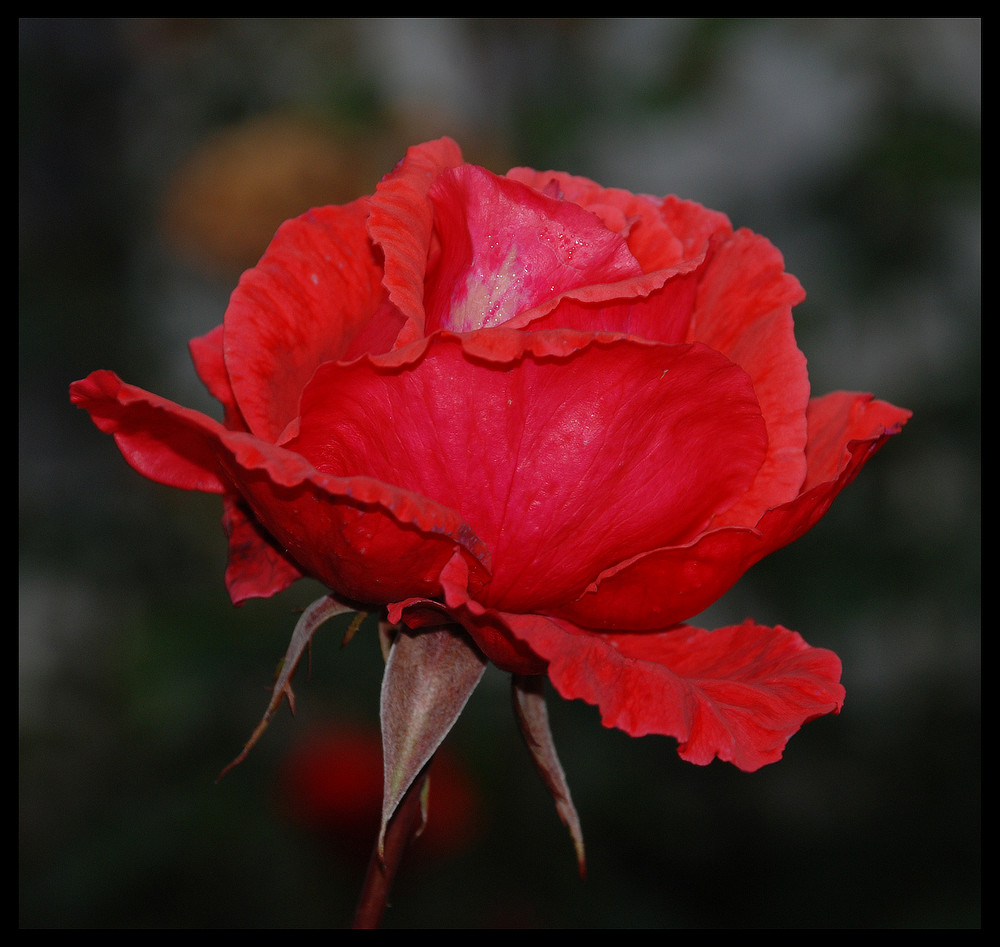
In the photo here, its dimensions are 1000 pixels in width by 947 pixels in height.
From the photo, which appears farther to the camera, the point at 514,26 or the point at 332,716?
the point at 514,26

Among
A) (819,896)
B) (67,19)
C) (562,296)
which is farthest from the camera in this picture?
(67,19)

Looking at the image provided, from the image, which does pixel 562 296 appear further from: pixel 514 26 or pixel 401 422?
pixel 514 26

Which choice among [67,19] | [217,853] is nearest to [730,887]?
[217,853]

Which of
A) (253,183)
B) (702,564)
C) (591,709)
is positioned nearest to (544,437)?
(702,564)

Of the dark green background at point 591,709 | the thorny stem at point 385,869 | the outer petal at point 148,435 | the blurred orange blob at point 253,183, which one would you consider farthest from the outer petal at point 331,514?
the blurred orange blob at point 253,183

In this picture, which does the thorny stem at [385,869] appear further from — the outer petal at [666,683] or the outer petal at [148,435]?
the outer petal at [148,435]
